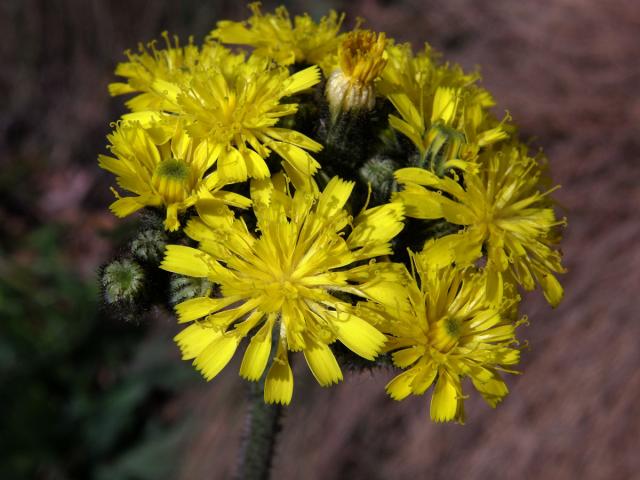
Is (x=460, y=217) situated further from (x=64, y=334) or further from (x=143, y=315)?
(x=64, y=334)

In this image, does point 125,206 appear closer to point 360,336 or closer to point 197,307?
point 197,307

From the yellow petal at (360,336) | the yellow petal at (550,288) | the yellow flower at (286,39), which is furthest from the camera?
the yellow flower at (286,39)

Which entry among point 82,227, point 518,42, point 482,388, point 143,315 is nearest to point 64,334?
point 82,227

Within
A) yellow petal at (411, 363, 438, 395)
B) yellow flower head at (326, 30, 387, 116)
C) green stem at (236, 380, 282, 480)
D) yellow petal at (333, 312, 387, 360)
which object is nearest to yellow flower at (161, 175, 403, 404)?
yellow petal at (333, 312, 387, 360)

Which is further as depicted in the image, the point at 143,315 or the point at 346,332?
the point at 143,315

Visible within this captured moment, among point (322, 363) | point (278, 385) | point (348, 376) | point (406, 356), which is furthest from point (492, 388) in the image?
point (348, 376)

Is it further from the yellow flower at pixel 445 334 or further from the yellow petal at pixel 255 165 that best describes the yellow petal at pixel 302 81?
the yellow flower at pixel 445 334

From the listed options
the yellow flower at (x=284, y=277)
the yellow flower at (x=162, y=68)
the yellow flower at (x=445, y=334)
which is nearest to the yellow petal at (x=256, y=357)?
the yellow flower at (x=284, y=277)
